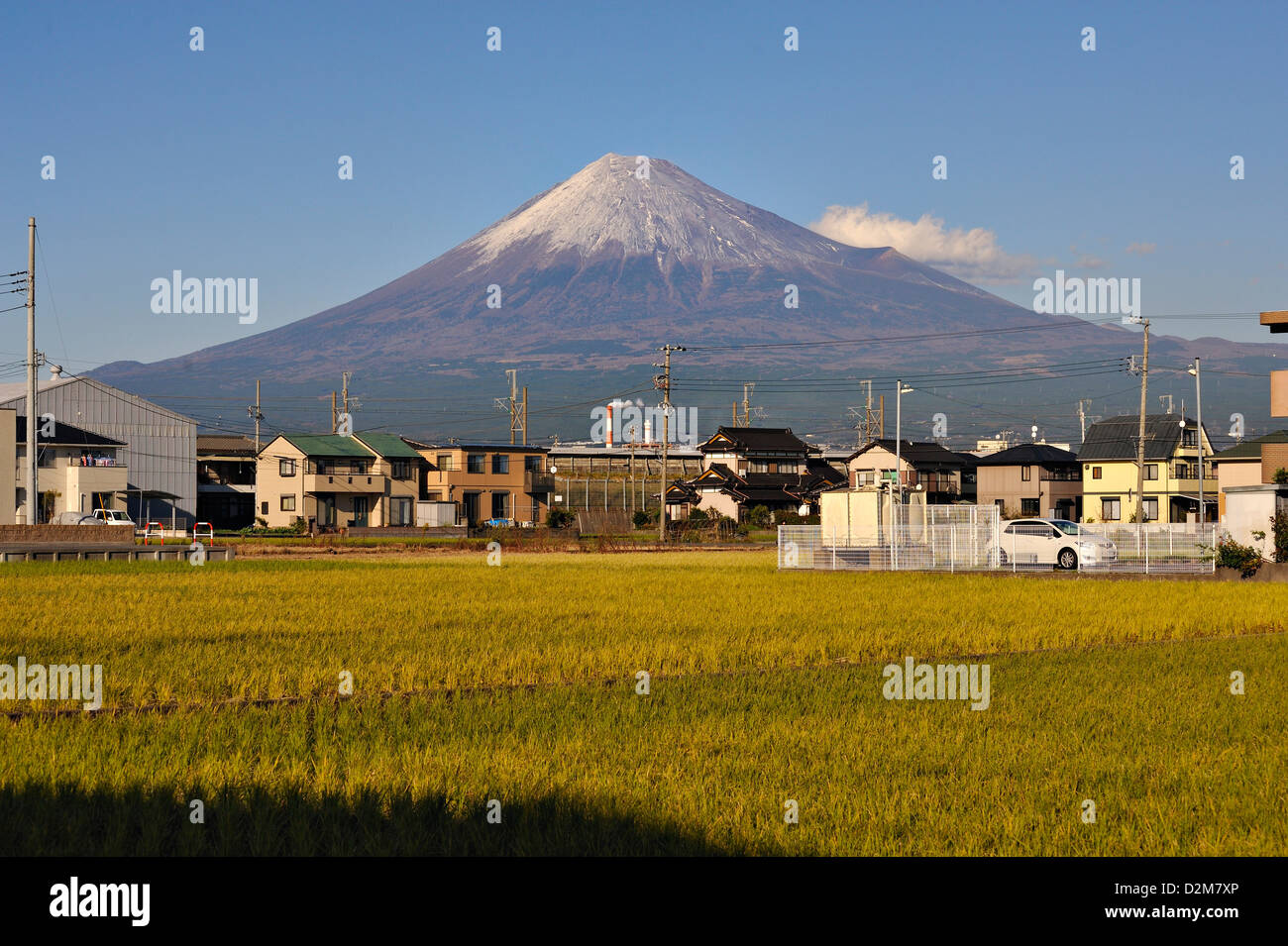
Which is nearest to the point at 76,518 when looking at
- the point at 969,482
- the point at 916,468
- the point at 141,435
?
the point at 141,435

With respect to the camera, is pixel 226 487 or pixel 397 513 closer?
pixel 397 513

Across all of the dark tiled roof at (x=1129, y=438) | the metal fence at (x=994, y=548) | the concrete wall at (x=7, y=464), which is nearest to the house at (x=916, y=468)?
the dark tiled roof at (x=1129, y=438)

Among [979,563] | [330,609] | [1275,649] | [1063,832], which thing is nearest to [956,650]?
[1275,649]

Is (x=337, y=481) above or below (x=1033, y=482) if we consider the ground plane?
above

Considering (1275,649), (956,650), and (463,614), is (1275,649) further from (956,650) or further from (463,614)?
(463,614)

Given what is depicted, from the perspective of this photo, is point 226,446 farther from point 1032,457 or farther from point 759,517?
point 1032,457

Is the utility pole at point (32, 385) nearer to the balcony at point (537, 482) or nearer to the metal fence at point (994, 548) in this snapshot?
the metal fence at point (994, 548)
